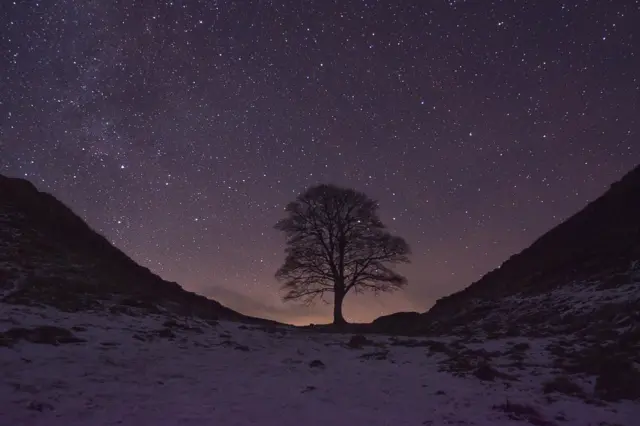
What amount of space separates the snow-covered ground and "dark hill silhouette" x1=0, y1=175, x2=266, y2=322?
239cm

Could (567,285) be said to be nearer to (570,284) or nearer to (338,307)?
(570,284)

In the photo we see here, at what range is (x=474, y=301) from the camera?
85.9ft

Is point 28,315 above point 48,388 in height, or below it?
above

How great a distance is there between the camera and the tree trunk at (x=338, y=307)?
30.0 meters

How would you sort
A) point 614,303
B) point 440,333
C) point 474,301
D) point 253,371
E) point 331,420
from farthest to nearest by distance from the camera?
Result: point 474,301 → point 440,333 → point 614,303 → point 253,371 → point 331,420

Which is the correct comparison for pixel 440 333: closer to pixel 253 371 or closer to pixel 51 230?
pixel 253 371

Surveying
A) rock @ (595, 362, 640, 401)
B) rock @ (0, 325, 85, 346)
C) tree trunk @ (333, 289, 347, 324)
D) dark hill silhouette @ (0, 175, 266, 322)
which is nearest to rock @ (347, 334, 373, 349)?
dark hill silhouette @ (0, 175, 266, 322)

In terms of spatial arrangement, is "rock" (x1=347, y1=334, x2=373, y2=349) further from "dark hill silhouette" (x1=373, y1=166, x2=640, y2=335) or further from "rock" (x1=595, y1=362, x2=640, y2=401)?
"rock" (x1=595, y1=362, x2=640, y2=401)

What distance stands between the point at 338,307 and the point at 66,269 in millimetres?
15512

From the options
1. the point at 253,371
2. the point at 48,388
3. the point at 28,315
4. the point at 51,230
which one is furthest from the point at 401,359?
the point at 51,230

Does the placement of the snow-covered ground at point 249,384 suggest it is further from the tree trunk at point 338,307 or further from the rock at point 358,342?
the tree trunk at point 338,307

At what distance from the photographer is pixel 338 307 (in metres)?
30.7

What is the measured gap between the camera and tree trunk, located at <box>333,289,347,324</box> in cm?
2995

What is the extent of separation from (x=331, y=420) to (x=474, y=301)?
1906cm
